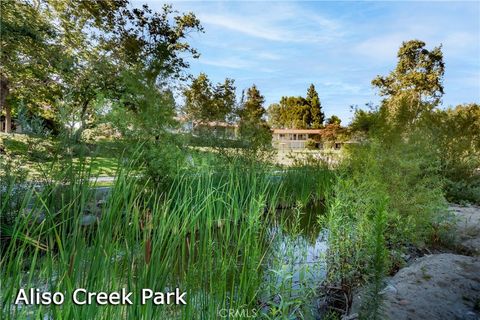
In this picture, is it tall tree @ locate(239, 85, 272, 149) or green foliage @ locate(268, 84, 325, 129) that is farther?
green foliage @ locate(268, 84, 325, 129)

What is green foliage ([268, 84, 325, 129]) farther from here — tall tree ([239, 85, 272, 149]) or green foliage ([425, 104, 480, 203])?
tall tree ([239, 85, 272, 149])

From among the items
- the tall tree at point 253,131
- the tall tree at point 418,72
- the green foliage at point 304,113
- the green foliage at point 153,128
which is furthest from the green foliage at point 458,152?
the green foliage at point 304,113

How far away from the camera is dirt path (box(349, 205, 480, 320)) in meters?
1.70

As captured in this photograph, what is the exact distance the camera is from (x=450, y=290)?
77.9 inches

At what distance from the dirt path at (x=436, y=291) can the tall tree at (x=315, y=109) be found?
3212 cm

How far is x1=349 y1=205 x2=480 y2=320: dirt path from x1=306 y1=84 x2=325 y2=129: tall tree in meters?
32.1

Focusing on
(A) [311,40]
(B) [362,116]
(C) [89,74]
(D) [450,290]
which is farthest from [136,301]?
(C) [89,74]

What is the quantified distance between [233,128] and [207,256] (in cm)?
535

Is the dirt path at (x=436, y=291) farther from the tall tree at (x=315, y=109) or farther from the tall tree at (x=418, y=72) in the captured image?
the tall tree at (x=315, y=109)

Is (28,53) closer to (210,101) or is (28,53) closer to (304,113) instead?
(210,101)

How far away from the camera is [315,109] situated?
34.1m

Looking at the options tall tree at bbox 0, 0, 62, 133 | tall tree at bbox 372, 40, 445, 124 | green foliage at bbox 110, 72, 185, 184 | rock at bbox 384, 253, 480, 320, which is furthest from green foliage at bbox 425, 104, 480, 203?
tall tree at bbox 372, 40, 445, 124

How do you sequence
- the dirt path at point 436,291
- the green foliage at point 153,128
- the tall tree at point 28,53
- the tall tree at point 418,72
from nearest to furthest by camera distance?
the dirt path at point 436,291 < the green foliage at point 153,128 < the tall tree at point 28,53 < the tall tree at point 418,72

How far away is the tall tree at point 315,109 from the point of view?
3409 centimetres
